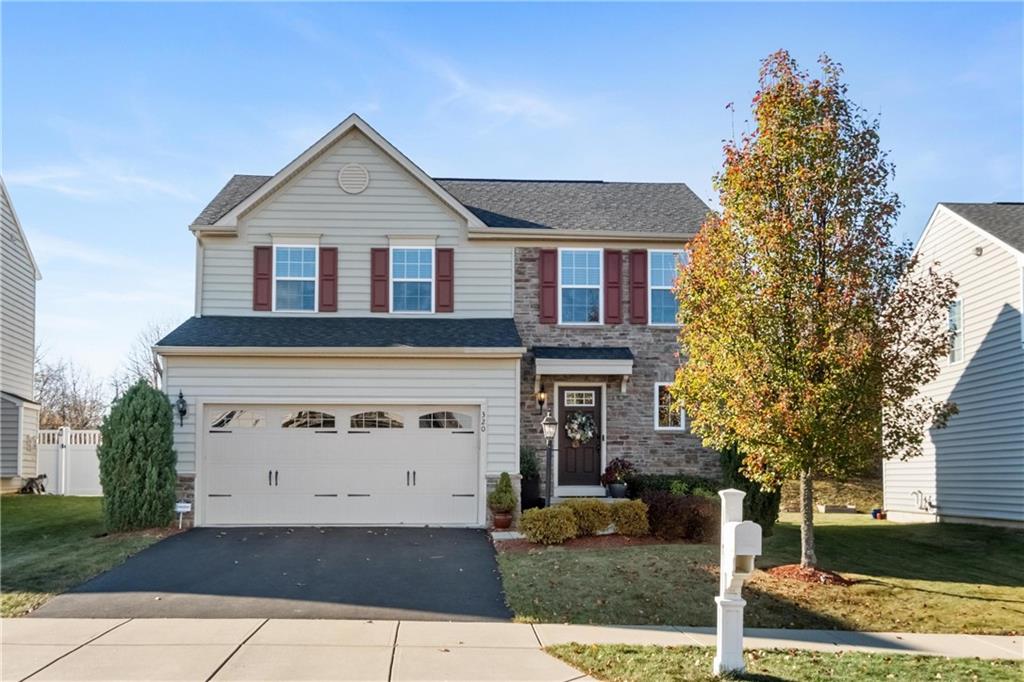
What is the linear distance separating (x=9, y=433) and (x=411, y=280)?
12127mm

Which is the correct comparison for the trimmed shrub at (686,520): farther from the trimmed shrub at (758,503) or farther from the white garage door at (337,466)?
the white garage door at (337,466)

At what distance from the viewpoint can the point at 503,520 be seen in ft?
53.7

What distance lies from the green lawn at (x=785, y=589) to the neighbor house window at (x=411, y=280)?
6523 mm

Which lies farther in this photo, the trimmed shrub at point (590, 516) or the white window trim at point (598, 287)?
the white window trim at point (598, 287)

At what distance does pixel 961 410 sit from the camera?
64.8 ft

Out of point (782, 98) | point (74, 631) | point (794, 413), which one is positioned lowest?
point (74, 631)

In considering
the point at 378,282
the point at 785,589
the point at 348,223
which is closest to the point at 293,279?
the point at 348,223

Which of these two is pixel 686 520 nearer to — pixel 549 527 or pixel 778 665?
pixel 549 527

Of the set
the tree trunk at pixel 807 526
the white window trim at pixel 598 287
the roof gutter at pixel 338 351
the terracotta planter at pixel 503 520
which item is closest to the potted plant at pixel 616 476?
the terracotta planter at pixel 503 520

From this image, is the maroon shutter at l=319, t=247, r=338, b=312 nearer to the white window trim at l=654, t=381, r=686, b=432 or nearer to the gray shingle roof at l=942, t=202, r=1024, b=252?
the white window trim at l=654, t=381, r=686, b=432

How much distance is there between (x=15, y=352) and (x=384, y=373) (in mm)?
13345

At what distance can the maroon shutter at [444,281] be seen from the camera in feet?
62.0

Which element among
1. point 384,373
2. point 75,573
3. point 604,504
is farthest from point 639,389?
point 75,573

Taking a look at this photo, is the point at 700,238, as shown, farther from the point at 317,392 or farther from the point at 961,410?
the point at 961,410
